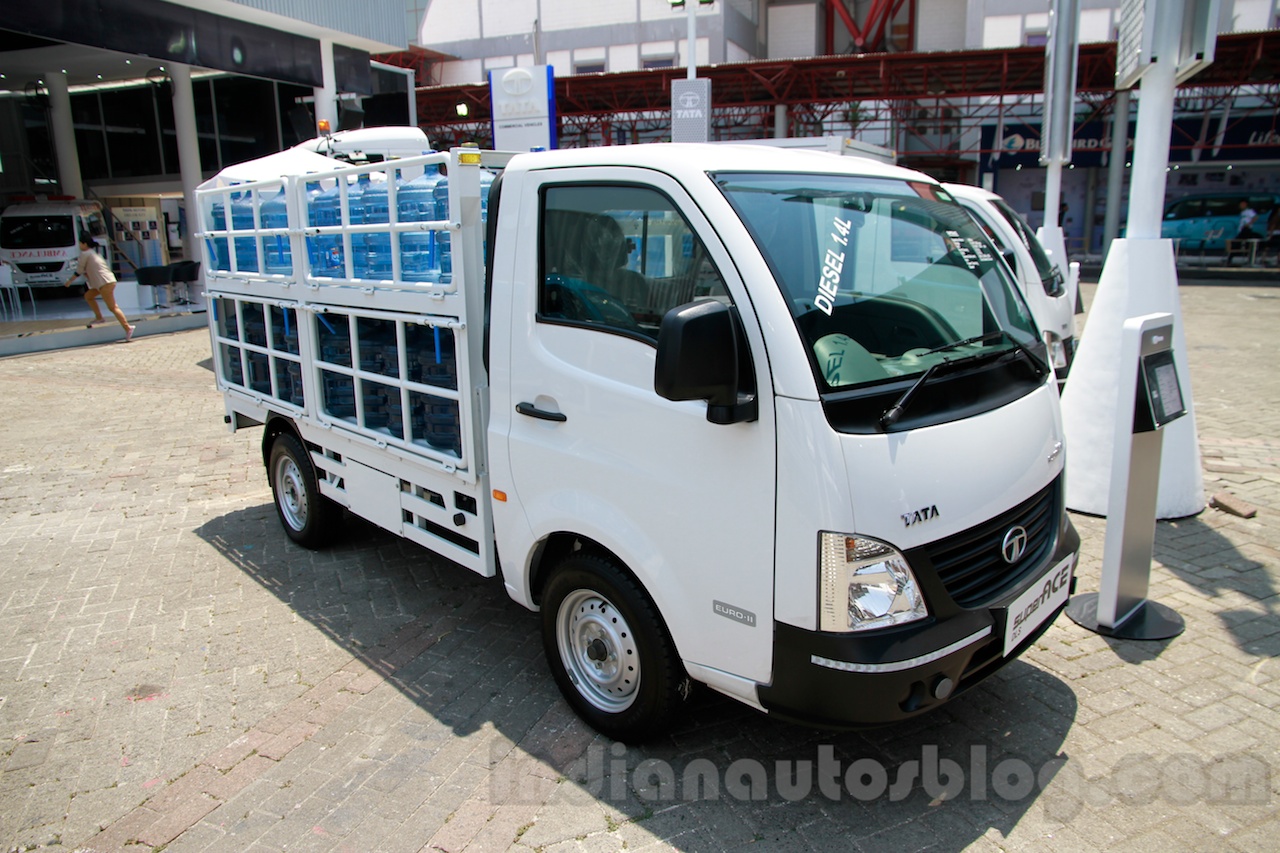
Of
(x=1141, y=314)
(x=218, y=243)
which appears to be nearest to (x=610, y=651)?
(x=1141, y=314)

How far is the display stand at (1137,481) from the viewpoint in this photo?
390 centimetres

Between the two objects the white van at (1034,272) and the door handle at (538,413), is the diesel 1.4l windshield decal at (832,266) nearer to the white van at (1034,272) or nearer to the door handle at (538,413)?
the door handle at (538,413)

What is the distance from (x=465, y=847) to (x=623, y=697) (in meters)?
0.80

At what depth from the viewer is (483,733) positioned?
351 cm

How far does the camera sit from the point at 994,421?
298 cm

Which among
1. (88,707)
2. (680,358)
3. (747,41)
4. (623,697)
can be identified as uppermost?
(747,41)

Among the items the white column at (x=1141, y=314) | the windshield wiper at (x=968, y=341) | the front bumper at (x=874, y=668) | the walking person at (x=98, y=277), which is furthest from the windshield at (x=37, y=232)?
the front bumper at (x=874, y=668)

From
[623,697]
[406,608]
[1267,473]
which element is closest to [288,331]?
[406,608]

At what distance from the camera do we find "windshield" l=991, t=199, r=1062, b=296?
8.70 metres

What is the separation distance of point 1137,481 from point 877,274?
196 centimetres

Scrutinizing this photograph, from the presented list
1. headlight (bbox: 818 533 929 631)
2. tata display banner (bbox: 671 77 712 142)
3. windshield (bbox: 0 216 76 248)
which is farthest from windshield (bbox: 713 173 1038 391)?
windshield (bbox: 0 216 76 248)

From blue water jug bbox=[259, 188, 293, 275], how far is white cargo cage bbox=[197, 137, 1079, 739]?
3.47 ft

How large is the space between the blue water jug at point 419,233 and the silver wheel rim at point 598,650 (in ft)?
5.23

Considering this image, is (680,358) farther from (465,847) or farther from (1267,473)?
(1267,473)
